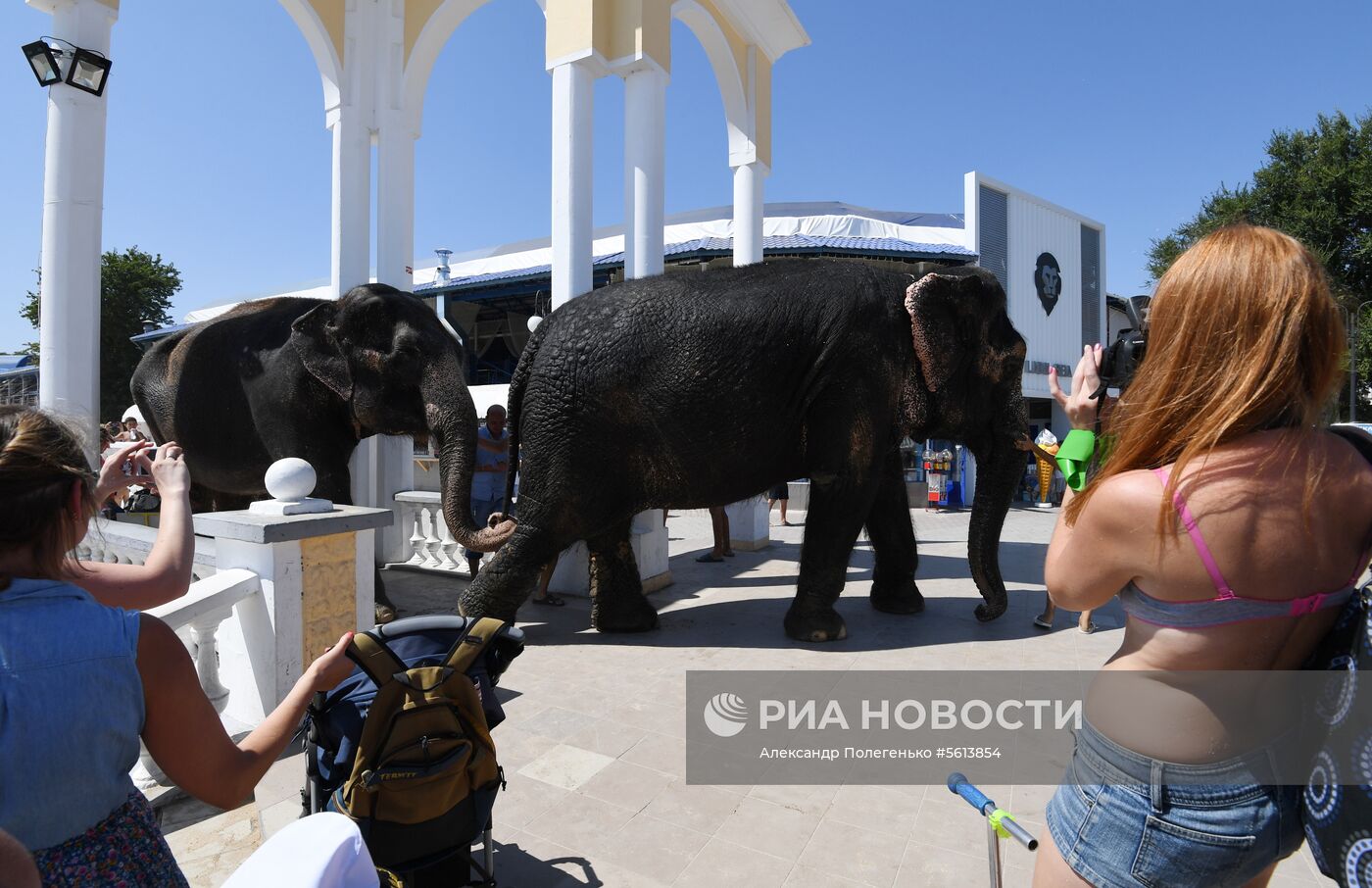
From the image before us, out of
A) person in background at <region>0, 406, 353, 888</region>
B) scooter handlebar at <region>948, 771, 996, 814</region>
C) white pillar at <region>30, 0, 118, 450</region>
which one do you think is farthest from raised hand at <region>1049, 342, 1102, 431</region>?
white pillar at <region>30, 0, 118, 450</region>

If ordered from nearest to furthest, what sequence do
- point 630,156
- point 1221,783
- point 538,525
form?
point 1221,783 → point 538,525 → point 630,156

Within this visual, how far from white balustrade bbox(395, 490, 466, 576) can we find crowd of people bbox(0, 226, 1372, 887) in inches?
223

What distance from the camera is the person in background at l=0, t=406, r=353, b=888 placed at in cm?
111

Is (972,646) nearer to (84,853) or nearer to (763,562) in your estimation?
(763,562)

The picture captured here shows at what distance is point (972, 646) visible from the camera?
188 inches

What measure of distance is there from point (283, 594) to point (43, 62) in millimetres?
4016

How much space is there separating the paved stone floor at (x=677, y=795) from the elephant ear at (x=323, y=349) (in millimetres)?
1754

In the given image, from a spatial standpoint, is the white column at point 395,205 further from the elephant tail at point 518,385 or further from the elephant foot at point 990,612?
the elephant foot at point 990,612

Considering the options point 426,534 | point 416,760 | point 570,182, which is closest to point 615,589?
point 426,534

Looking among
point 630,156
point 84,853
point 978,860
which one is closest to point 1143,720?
point 978,860

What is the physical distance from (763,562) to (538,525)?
3.73m

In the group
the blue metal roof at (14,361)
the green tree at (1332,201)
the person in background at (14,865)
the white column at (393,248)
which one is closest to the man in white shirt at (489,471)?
the white column at (393,248)

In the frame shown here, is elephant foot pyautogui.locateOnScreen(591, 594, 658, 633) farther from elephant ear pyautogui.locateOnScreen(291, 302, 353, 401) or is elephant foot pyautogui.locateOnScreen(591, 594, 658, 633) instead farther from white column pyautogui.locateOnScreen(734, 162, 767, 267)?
white column pyautogui.locateOnScreen(734, 162, 767, 267)

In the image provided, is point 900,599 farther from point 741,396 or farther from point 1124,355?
point 1124,355
